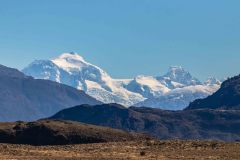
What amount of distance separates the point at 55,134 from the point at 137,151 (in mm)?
39739

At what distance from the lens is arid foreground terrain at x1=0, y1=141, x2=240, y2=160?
7956cm

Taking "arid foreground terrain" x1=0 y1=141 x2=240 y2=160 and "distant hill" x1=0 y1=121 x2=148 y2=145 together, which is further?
"distant hill" x1=0 y1=121 x2=148 y2=145

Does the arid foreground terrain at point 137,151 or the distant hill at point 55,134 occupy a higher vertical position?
→ the distant hill at point 55,134

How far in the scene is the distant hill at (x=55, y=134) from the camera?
400 feet

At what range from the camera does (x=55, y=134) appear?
124250 millimetres

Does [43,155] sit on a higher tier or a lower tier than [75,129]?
lower

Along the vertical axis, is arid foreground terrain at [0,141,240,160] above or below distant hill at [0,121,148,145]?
below

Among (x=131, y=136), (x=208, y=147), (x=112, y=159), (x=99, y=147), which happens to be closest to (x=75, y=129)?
(x=131, y=136)

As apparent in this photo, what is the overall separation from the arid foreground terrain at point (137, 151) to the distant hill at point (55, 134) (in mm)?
24040

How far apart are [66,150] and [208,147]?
840 inches

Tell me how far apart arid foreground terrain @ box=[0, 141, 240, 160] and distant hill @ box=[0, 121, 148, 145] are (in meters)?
24.0

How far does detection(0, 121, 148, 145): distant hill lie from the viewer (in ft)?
400

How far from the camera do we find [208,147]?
9238cm

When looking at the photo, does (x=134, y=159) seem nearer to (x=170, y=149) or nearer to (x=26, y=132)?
(x=170, y=149)
